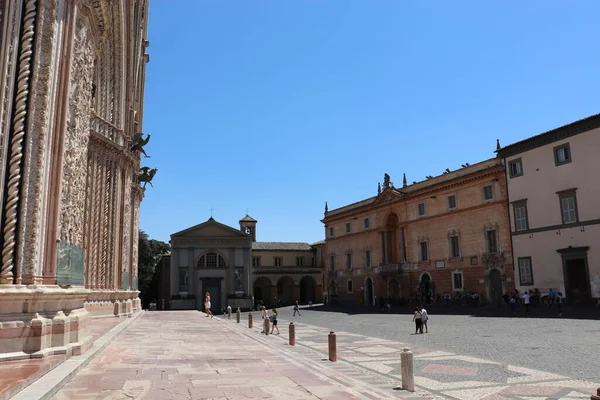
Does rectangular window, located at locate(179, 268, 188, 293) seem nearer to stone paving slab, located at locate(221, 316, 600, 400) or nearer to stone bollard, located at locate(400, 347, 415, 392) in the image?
stone paving slab, located at locate(221, 316, 600, 400)

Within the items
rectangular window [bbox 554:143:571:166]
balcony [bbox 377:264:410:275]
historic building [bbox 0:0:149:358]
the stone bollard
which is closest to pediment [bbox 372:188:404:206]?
balcony [bbox 377:264:410:275]

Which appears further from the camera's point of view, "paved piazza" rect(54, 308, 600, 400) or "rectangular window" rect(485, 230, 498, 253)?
"rectangular window" rect(485, 230, 498, 253)

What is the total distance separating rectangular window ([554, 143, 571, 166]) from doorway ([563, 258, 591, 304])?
619cm

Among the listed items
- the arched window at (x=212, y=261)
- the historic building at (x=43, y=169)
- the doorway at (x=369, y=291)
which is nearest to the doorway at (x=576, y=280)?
the doorway at (x=369, y=291)

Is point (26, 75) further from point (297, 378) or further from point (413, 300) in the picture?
point (413, 300)

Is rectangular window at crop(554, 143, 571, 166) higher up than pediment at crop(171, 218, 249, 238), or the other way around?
rectangular window at crop(554, 143, 571, 166)

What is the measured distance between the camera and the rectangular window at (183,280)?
57.7m

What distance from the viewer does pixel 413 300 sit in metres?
44.7

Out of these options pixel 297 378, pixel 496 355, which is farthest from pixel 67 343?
pixel 496 355

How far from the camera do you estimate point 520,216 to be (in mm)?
34906

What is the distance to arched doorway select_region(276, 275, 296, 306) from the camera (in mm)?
70312

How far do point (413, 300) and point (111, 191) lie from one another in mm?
31440

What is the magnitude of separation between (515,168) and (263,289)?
43274 millimetres

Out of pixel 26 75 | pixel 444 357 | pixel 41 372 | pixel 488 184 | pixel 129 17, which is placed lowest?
pixel 444 357
